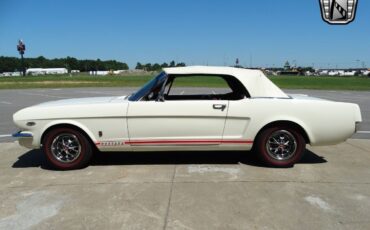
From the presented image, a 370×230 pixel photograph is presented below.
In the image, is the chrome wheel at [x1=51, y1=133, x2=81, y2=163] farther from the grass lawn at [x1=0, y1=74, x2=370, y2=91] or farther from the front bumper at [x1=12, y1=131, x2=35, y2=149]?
the grass lawn at [x1=0, y1=74, x2=370, y2=91]

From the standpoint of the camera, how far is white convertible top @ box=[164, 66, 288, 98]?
5.13 meters

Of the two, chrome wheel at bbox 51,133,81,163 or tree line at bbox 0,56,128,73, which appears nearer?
chrome wheel at bbox 51,133,81,163

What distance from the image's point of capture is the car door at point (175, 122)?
4922 mm

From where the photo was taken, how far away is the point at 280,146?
5117mm

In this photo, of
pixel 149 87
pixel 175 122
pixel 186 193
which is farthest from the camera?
pixel 149 87

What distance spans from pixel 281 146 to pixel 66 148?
309 centimetres

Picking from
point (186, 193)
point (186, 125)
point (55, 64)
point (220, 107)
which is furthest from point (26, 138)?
point (55, 64)

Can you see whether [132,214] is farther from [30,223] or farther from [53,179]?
[53,179]

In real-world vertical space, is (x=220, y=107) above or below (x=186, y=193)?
above

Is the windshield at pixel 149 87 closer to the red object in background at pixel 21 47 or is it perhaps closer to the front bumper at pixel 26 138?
the front bumper at pixel 26 138

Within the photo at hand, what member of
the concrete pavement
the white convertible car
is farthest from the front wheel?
the concrete pavement

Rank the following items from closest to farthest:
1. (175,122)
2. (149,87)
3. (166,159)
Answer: (175,122), (149,87), (166,159)

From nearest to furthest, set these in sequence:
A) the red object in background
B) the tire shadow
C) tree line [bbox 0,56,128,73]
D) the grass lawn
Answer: the tire shadow, the grass lawn, the red object in background, tree line [bbox 0,56,128,73]

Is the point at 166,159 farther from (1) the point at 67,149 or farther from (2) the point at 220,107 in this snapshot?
(1) the point at 67,149
